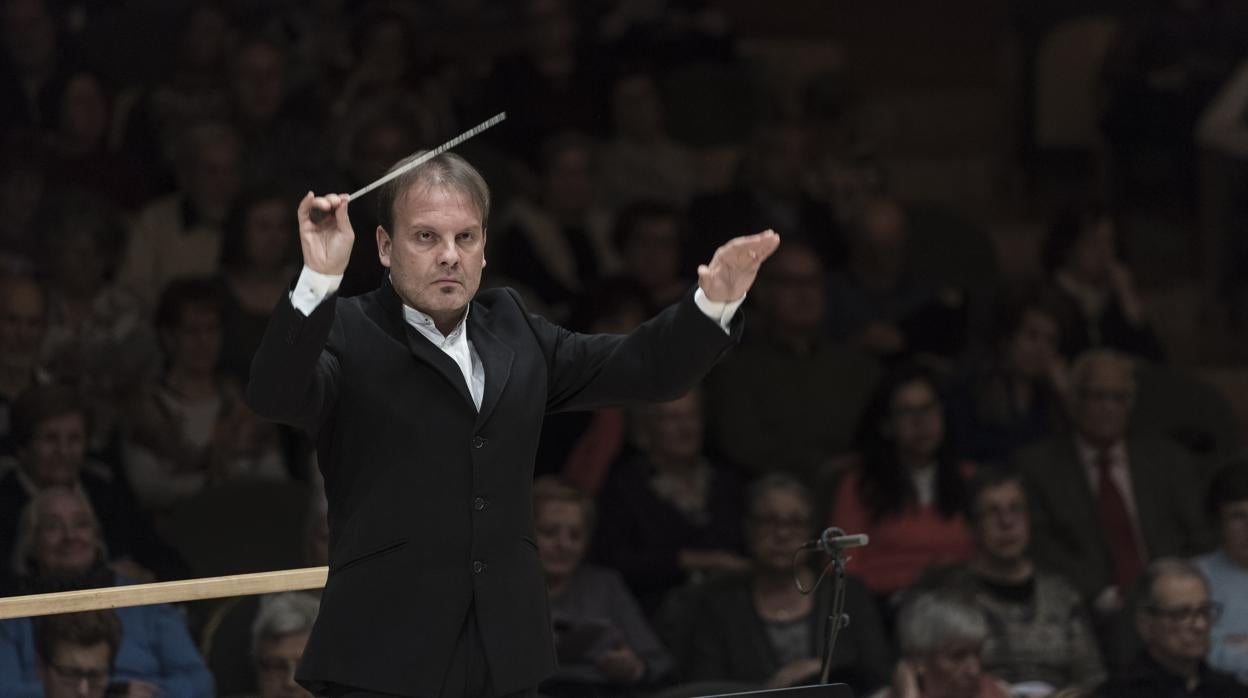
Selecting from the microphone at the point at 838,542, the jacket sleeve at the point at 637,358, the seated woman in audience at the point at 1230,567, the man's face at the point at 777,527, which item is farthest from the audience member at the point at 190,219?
the jacket sleeve at the point at 637,358

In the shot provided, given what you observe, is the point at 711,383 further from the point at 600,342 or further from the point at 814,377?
the point at 600,342

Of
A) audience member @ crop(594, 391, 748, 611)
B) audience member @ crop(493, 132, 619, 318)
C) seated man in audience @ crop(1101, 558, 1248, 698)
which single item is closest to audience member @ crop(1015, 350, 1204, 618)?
seated man in audience @ crop(1101, 558, 1248, 698)

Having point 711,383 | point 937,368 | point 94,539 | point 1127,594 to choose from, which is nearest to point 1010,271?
point 937,368

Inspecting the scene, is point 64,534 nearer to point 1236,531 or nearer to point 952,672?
point 952,672

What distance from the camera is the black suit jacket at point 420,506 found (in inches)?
96.6

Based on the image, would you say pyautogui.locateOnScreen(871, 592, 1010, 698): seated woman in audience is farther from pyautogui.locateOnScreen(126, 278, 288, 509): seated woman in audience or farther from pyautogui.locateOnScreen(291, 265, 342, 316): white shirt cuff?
pyautogui.locateOnScreen(291, 265, 342, 316): white shirt cuff

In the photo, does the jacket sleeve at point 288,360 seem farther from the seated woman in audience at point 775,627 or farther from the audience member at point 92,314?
the audience member at point 92,314

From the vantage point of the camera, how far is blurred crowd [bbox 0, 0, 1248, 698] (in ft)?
15.9

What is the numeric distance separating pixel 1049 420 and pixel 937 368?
37 cm

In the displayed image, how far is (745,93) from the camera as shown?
24.0ft

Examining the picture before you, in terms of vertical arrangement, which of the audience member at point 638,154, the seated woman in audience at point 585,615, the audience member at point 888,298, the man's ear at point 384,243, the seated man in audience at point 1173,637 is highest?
the audience member at point 638,154

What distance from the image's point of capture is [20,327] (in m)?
5.06

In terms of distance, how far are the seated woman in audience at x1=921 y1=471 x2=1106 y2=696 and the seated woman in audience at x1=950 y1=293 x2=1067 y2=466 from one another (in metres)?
0.64

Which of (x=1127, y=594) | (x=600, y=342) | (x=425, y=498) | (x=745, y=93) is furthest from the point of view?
(x=745, y=93)
